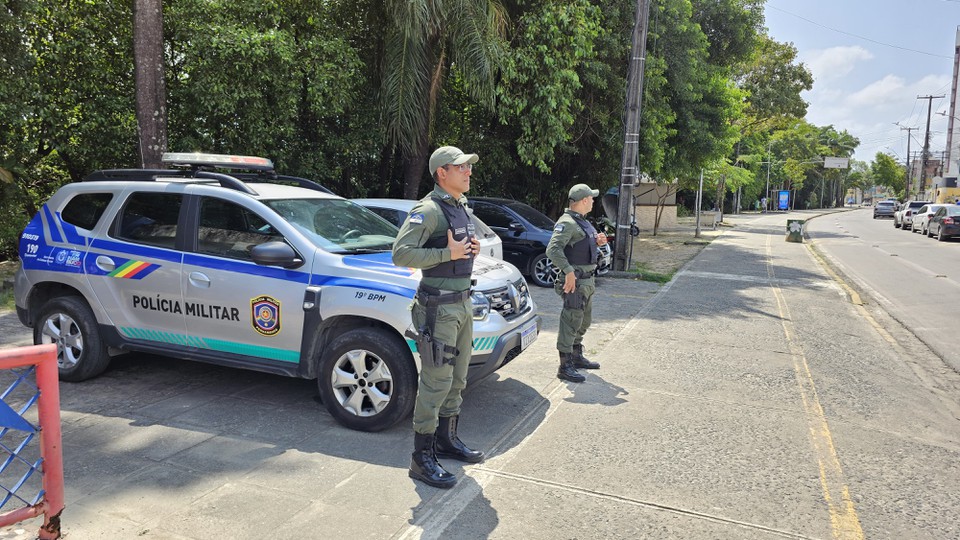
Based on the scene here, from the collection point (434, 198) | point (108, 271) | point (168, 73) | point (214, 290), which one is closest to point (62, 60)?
point (168, 73)

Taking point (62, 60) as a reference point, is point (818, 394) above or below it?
below

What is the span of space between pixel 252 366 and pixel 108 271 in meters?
1.51

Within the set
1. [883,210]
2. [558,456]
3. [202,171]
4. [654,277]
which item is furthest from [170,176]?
[883,210]

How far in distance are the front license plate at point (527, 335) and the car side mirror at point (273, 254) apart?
174 cm

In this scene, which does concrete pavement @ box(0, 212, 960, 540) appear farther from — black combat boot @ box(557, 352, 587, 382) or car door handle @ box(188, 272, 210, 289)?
car door handle @ box(188, 272, 210, 289)

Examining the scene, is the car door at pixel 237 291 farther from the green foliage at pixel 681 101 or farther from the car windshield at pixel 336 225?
the green foliage at pixel 681 101

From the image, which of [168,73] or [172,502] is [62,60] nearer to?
[168,73]

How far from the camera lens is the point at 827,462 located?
4.09 m

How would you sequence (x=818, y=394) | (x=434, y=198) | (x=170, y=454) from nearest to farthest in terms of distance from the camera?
(x=434, y=198), (x=170, y=454), (x=818, y=394)

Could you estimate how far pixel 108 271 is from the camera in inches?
197

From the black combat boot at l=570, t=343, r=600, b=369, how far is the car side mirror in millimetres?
2923

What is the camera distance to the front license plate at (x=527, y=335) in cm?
471

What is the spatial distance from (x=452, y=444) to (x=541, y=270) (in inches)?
288

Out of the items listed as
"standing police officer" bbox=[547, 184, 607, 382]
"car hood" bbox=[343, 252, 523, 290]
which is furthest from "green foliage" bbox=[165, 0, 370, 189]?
"car hood" bbox=[343, 252, 523, 290]
